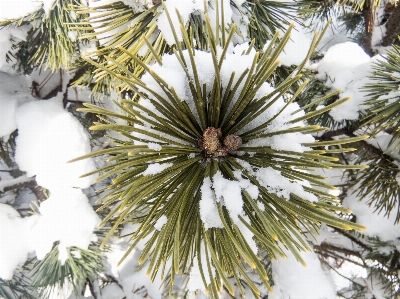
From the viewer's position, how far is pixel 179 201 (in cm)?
40

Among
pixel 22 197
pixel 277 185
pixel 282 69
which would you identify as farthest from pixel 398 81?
pixel 22 197

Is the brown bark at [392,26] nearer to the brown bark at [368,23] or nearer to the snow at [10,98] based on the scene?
the brown bark at [368,23]

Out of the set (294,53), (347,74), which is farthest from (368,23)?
(294,53)

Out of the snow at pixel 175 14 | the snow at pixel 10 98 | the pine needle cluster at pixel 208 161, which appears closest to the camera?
the pine needle cluster at pixel 208 161

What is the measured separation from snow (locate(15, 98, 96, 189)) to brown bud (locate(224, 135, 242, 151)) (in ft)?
2.41

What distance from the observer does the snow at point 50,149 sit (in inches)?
39.1

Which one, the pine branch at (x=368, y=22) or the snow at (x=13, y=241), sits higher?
the pine branch at (x=368, y=22)

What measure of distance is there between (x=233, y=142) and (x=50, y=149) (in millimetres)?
809

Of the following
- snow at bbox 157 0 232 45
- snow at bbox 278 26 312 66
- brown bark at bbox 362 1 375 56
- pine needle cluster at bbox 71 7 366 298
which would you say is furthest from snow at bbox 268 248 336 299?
brown bark at bbox 362 1 375 56

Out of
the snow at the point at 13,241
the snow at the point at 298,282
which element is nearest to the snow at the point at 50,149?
the snow at the point at 13,241

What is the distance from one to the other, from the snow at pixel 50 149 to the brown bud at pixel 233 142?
74 cm

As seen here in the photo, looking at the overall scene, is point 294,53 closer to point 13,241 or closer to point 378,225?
point 378,225

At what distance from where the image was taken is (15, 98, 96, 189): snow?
99 centimetres

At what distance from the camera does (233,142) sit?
0.42 m
